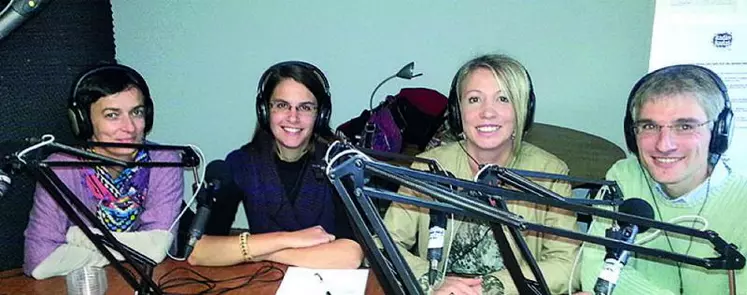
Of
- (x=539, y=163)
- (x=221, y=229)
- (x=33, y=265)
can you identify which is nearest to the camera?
(x=33, y=265)

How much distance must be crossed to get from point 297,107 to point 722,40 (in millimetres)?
1578

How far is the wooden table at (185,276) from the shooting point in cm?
162

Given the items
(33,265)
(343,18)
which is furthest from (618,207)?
(343,18)

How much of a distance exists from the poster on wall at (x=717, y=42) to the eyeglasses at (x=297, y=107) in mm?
1349

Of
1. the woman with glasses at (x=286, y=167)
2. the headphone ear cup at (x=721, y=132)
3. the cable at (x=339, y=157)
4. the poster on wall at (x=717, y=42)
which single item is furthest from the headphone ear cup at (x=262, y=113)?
the poster on wall at (x=717, y=42)

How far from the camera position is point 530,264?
1.22m

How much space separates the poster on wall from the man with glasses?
2.80 feet

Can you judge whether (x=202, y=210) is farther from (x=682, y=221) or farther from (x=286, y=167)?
(x=682, y=221)

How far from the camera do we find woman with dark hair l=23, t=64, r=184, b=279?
1873 mm

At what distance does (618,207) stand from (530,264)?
193 mm

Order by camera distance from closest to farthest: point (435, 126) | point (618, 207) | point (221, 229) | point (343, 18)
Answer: point (618, 207), point (221, 229), point (435, 126), point (343, 18)

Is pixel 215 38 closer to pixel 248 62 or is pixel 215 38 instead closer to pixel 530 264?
pixel 248 62

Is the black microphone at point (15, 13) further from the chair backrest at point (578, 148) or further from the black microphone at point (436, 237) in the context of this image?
the chair backrest at point (578, 148)

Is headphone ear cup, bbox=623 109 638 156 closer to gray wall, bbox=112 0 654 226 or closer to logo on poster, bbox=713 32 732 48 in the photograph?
logo on poster, bbox=713 32 732 48
